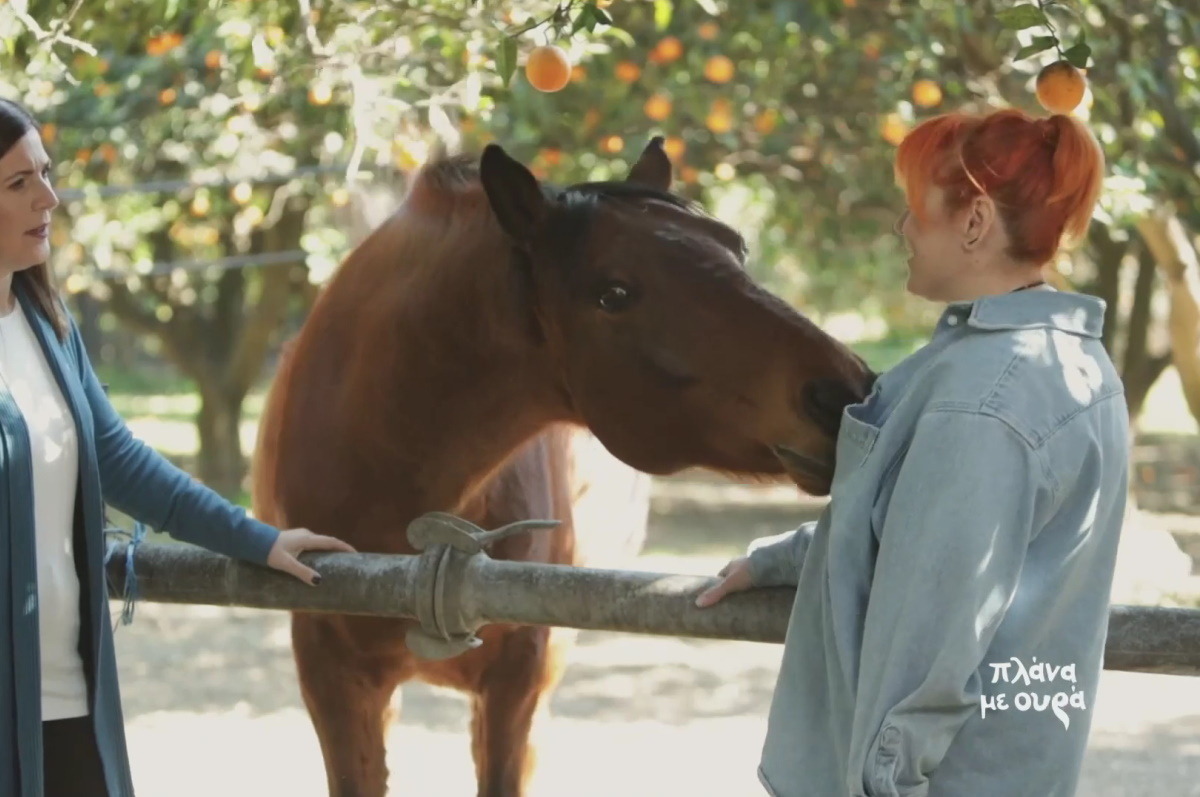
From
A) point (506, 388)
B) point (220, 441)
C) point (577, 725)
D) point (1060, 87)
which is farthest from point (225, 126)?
point (220, 441)

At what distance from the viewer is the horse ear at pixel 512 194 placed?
233 cm

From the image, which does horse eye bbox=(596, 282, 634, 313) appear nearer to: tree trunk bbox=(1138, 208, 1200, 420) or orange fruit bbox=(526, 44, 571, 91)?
orange fruit bbox=(526, 44, 571, 91)

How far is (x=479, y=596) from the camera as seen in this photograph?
2.25 metres

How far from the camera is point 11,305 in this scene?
6.89ft

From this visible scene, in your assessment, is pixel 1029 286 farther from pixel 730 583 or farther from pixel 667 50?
pixel 667 50

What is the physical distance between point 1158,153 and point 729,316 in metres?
4.13

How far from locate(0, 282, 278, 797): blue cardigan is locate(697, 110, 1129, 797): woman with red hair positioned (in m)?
1.02

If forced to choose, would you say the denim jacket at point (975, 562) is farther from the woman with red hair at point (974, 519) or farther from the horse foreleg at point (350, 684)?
the horse foreleg at point (350, 684)

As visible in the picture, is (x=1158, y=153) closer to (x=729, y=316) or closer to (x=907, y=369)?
(x=729, y=316)

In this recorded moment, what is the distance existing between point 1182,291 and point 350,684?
5.81 metres

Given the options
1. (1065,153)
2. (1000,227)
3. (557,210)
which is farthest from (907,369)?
(557,210)

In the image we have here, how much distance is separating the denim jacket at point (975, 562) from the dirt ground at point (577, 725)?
212 cm

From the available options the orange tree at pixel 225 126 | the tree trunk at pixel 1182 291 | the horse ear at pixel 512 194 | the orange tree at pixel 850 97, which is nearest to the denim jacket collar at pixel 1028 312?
the horse ear at pixel 512 194

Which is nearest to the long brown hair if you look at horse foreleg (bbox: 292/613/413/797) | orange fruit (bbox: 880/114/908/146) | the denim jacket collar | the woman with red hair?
horse foreleg (bbox: 292/613/413/797)
